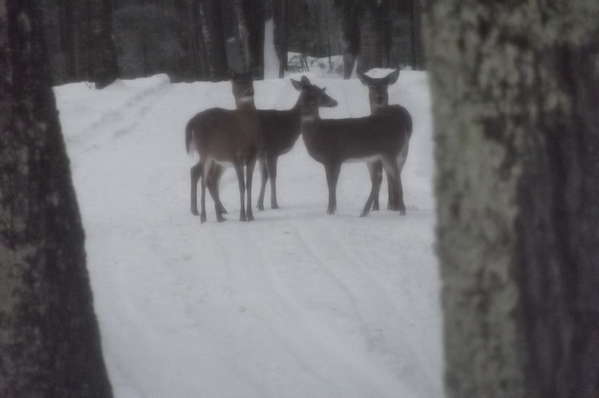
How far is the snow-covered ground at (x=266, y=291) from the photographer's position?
6.45m

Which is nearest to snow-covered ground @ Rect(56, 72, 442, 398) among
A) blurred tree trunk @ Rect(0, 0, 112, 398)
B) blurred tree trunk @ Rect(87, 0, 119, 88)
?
blurred tree trunk @ Rect(0, 0, 112, 398)

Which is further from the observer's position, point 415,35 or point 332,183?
point 415,35

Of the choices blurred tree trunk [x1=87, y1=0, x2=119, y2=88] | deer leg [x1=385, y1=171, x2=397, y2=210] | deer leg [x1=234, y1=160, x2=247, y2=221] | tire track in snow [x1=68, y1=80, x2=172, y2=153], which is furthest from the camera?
blurred tree trunk [x1=87, y1=0, x2=119, y2=88]

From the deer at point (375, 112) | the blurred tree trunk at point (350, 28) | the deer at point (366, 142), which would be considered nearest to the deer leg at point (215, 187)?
the deer at point (366, 142)

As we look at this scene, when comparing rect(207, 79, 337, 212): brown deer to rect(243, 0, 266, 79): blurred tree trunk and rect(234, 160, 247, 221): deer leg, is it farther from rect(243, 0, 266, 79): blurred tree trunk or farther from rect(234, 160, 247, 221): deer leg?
rect(243, 0, 266, 79): blurred tree trunk

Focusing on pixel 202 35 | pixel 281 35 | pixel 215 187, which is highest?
pixel 202 35

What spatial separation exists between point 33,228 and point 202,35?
30.9 metres

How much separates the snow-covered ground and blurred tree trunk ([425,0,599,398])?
2.93 meters

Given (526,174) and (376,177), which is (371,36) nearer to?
(376,177)

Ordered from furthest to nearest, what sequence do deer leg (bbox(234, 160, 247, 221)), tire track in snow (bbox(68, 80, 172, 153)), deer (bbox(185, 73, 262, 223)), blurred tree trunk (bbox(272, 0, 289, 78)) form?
1. blurred tree trunk (bbox(272, 0, 289, 78))
2. tire track in snow (bbox(68, 80, 172, 153))
3. deer (bbox(185, 73, 262, 223))
4. deer leg (bbox(234, 160, 247, 221))

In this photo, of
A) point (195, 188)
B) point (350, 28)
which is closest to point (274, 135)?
point (195, 188)

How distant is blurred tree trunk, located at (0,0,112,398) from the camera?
15.3 ft

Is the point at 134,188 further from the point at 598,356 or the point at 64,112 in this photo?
the point at 598,356

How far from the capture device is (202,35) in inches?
1384
